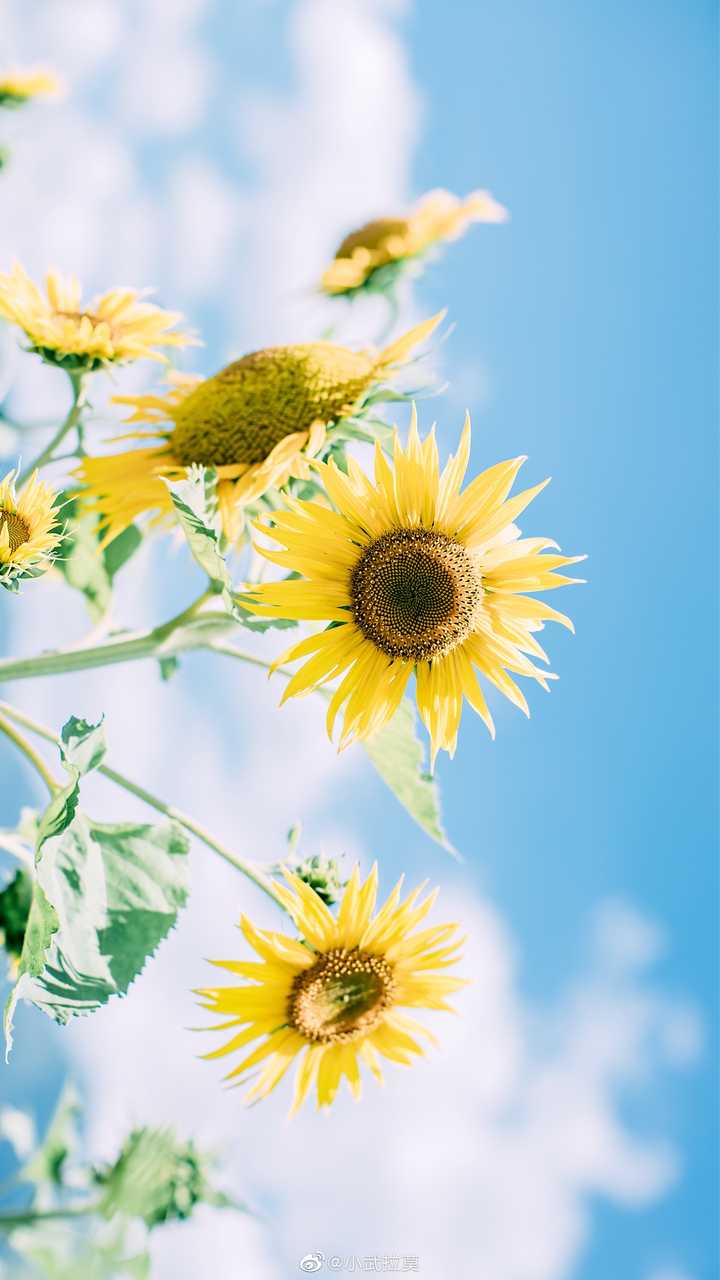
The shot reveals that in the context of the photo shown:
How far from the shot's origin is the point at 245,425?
3.85ft

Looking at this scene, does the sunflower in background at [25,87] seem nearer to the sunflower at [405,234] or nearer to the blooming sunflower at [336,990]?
the sunflower at [405,234]

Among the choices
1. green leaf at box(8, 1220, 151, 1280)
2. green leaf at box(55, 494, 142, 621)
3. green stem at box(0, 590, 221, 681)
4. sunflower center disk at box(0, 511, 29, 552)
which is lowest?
green leaf at box(8, 1220, 151, 1280)

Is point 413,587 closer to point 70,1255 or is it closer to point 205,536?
point 205,536

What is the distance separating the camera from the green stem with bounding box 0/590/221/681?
1.10 metres

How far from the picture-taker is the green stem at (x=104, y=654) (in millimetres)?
1104

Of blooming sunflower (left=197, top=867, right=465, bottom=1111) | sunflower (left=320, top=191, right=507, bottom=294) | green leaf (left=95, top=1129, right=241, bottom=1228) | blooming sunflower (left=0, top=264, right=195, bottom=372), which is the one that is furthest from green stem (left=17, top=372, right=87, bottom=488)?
sunflower (left=320, top=191, right=507, bottom=294)

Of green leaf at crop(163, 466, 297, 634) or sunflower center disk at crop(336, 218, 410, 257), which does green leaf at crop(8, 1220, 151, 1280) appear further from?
sunflower center disk at crop(336, 218, 410, 257)

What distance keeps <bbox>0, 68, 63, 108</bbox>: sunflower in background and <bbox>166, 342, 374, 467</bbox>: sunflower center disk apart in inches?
69.1

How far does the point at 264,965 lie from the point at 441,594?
15.7 inches

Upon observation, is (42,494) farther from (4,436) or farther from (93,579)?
(4,436)

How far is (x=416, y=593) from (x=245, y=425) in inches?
11.5

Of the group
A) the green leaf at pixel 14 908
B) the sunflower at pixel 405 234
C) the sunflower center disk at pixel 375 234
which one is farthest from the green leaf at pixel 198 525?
the sunflower center disk at pixel 375 234

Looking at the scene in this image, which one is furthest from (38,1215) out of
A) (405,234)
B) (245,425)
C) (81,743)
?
(405,234)

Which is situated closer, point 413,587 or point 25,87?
point 413,587
